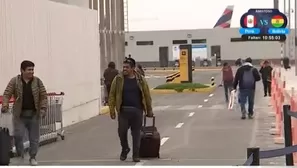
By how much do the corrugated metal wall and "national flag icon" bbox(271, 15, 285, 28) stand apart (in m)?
6.81

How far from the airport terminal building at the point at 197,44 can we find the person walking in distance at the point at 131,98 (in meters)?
79.6

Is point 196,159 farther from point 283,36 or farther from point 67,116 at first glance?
point 283,36

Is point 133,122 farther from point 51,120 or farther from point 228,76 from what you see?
point 228,76

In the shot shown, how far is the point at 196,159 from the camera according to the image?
12.8m

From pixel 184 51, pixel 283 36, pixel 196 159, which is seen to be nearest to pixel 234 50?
pixel 184 51

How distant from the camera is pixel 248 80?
20188mm

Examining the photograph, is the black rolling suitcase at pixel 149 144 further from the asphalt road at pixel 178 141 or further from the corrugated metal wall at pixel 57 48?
the corrugated metal wall at pixel 57 48

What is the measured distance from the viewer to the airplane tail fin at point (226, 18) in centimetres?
→ 9850

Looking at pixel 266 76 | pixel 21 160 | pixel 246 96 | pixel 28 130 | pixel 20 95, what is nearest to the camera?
pixel 20 95

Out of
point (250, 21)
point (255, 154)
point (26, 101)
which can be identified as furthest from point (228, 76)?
point (255, 154)

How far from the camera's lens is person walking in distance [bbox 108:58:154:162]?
39.6 ft

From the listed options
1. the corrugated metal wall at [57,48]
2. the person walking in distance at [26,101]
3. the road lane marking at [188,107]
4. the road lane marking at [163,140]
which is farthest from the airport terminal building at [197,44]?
the person walking in distance at [26,101]

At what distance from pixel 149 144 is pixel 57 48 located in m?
7.22

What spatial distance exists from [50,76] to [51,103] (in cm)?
280
